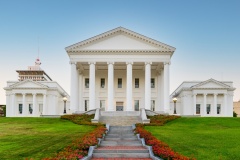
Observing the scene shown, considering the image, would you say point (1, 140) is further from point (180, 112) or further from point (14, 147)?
point (180, 112)

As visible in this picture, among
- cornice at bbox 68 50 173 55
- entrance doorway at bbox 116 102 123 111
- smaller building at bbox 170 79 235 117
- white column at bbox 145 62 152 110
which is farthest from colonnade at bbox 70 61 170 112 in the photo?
smaller building at bbox 170 79 235 117

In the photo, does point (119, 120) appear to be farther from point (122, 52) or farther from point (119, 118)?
point (122, 52)

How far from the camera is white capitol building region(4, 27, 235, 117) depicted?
48.2 meters

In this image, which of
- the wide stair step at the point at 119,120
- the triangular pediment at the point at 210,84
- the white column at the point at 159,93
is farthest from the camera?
the triangular pediment at the point at 210,84

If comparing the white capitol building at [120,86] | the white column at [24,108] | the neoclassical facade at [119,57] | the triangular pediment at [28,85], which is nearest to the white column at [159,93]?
the white capitol building at [120,86]

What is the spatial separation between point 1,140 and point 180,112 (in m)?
50.3

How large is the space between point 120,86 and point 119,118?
57.4 ft

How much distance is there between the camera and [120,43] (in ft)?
161

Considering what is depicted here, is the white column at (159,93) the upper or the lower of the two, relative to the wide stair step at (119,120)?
upper

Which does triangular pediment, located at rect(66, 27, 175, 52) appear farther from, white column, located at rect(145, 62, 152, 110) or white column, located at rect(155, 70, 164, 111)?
white column, located at rect(155, 70, 164, 111)

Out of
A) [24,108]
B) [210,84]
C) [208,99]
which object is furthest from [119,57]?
[24,108]

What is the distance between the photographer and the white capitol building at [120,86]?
158ft

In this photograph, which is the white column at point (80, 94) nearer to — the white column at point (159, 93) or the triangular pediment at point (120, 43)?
the triangular pediment at point (120, 43)

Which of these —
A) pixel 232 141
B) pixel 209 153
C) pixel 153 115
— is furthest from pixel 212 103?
pixel 209 153
